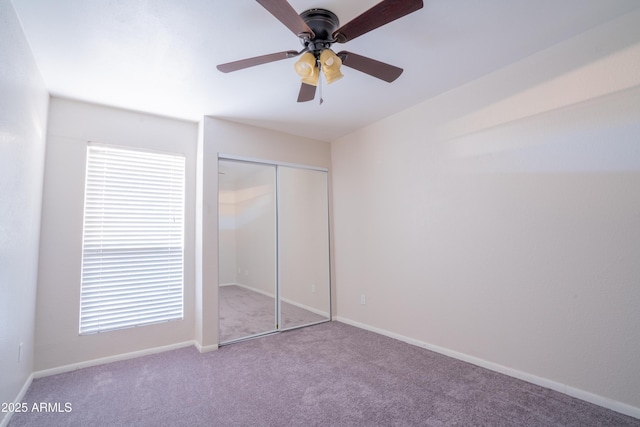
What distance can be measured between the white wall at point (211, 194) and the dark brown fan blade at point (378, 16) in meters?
2.03

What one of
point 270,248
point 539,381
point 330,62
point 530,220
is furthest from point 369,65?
point 539,381

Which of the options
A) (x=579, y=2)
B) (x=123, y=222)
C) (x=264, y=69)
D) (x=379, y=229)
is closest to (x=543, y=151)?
(x=579, y=2)

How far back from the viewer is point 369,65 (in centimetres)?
197

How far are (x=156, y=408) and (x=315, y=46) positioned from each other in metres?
2.59

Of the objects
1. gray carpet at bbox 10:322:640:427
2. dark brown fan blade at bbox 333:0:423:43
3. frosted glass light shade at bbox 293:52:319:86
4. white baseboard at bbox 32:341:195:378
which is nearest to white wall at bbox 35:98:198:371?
white baseboard at bbox 32:341:195:378

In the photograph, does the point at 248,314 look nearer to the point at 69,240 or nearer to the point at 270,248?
the point at 270,248

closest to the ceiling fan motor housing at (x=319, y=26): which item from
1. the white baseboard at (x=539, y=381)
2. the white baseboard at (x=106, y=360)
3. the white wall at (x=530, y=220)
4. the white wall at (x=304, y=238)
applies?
the white wall at (x=530, y=220)

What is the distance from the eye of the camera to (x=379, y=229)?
3533 millimetres

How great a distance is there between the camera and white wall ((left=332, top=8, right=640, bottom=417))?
193 cm

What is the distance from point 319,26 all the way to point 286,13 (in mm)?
392

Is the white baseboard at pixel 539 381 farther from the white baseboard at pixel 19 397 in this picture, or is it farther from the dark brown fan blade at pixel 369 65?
the white baseboard at pixel 19 397

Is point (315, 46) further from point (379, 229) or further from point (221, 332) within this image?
point (221, 332)

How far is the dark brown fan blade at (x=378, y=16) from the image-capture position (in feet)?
4.65

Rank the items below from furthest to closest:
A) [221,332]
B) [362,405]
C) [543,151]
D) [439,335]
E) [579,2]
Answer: [221,332] → [439,335] → [543,151] → [362,405] → [579,2]
